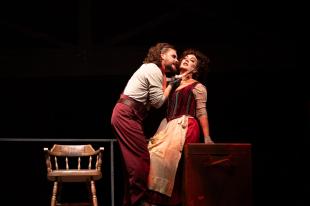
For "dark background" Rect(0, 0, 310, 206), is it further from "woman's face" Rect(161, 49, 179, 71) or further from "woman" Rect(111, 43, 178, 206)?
"woman" Rect(111, 43, 178, 206)

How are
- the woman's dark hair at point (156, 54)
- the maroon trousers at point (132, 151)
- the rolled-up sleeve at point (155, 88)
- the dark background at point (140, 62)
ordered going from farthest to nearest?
the dark background at point (140, 62) < the woman's dark hair at point (156, 54) < the rolled-up sleeve at point (155, 88) < the maroon trousers at point (132, 151)

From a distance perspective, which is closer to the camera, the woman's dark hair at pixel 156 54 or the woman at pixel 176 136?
the woman at pixel 176 136

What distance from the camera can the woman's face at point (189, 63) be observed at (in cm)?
388

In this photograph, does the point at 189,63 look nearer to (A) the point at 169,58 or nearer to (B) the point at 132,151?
(A) the point at 169,58

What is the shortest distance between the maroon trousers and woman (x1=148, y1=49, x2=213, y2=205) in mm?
75

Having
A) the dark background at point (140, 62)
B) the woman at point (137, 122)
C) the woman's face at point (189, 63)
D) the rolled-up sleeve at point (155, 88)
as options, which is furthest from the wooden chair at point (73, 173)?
the dark background at point (140, 62)

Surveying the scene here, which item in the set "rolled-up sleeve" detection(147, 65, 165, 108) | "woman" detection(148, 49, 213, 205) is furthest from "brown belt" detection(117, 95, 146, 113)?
Result: "woman" detection(148, 49, 213, 205)

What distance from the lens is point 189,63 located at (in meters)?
3.88

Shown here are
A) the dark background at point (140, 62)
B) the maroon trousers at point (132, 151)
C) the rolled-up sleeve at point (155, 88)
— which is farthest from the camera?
the dark background at point (140, 62)

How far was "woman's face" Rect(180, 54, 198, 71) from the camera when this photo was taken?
3.88m

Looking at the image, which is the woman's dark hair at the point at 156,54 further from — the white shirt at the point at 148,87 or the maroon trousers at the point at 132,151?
the maroon trousers at the point at 132,151

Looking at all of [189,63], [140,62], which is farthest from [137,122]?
[140,62]

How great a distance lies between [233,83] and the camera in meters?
5.37

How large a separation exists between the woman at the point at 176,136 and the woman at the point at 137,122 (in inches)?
3.5
